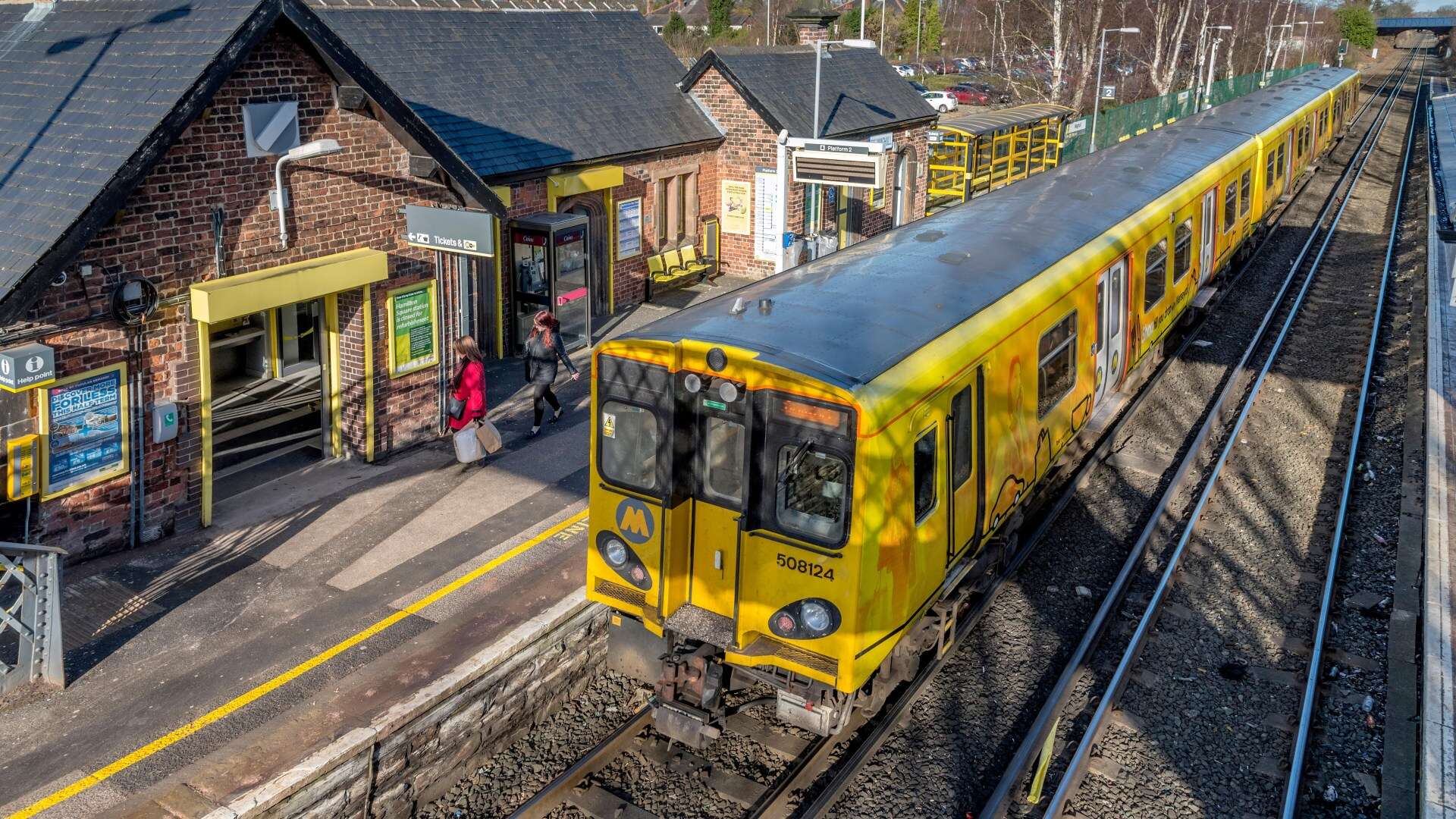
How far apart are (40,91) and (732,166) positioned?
11241 mm

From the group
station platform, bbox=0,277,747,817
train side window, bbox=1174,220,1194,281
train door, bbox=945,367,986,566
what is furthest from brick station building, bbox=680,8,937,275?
train door, bbox=945,367,986,566

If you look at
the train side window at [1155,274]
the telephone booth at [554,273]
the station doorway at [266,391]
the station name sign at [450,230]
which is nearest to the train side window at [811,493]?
the station name sign at [450,230]

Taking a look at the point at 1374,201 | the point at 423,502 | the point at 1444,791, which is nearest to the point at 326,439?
the point at 423,502

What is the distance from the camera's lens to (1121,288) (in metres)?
11.0

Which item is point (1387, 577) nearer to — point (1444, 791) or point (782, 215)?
point (1444, 791)

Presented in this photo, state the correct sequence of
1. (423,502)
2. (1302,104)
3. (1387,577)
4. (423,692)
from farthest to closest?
(1302,104) → (423,502) → (1387,577) → (423,692)

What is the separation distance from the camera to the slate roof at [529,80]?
1478cm

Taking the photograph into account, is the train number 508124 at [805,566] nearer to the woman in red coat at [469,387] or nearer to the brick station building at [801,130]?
the woman in red coat at [469,387]

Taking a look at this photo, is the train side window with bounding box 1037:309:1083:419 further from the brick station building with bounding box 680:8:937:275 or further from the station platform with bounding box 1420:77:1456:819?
the brick station building with bounding box 680:8:937:275

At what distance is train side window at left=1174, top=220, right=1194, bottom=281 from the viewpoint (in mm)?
13344

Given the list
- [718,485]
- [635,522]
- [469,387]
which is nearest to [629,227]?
[469,387]

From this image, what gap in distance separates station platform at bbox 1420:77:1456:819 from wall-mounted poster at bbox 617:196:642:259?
1075 cm

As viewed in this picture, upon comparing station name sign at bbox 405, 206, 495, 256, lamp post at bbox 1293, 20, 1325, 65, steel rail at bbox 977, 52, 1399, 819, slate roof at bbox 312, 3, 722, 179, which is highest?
A: lamp post at bbox 1293, 20, 1325, 65

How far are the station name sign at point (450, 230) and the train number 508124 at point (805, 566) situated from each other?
5.17 m
